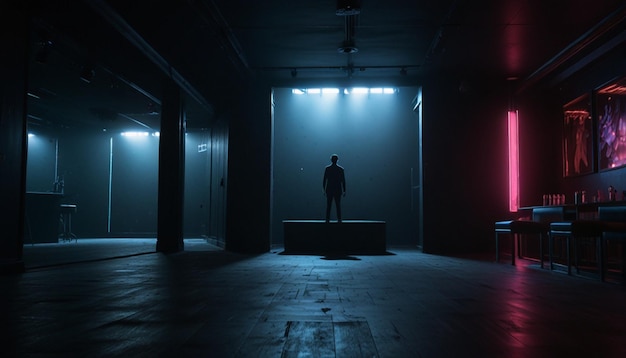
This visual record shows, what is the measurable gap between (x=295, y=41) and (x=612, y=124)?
15.9 feet

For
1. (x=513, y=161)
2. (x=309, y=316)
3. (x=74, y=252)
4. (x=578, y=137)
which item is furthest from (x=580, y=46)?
(x=74, y=252)

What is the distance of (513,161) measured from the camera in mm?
9844

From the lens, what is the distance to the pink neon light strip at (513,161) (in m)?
9.73

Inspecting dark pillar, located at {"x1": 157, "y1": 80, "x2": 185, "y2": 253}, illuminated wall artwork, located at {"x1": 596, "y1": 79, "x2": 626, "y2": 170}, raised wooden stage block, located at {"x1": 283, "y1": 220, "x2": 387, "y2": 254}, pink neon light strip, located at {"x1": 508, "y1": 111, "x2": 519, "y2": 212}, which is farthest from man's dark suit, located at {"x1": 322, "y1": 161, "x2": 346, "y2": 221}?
illuminated wall artwork, located at {"x1": 596, "y1": 79, "x2": 626, "y2": 170}

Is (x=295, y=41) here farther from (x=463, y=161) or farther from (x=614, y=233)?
(x=614, y=233)

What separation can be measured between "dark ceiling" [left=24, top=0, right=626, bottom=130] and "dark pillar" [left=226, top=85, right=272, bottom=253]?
42cm

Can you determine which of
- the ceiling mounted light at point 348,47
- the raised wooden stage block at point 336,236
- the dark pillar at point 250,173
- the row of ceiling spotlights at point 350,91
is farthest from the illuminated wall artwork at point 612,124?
the row of ceiling spotlights at point 350,91

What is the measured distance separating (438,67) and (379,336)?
785cm

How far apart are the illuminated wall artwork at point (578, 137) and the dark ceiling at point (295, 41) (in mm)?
824

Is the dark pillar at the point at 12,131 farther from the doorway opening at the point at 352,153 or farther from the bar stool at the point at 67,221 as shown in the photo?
the bar stool at the point at 67,221

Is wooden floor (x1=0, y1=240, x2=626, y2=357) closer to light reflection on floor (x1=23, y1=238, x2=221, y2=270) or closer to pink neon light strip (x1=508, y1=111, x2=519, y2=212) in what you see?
light reflection on floor (x1=23, y1=238, x2=221, y2=270)

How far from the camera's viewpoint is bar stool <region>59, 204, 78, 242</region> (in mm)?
14078

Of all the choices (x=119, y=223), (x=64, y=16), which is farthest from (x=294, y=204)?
(x=64, y=16)

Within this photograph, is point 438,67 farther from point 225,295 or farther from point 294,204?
point 225,295
